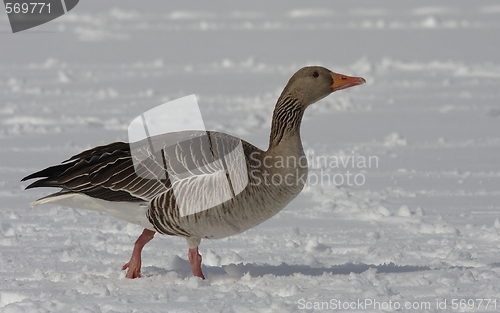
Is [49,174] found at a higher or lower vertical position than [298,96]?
lower

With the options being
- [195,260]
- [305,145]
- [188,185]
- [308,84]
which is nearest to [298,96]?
[308,84]

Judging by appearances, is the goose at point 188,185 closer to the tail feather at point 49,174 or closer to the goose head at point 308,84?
A: the tail feather at point 49,174

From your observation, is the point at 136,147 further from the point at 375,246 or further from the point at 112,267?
the point at 375,246

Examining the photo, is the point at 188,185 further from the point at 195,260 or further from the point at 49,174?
the point at 49,174

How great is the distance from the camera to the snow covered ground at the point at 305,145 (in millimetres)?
4973

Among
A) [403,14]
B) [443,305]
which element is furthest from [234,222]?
[403,14]

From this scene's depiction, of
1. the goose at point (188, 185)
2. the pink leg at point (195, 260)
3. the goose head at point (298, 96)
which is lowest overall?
the pink leg at point (195, 260)

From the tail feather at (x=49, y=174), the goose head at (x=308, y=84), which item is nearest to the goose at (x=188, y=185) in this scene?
the tail feather at (x=49, y=174)

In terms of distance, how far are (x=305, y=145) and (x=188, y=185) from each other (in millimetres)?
5617

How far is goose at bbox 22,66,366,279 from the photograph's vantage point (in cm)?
498

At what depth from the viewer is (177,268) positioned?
5684 millimetres

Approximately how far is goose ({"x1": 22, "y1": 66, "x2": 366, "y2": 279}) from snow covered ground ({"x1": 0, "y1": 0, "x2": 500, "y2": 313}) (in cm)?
40

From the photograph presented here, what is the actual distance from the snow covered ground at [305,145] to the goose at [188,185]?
1.31 feet

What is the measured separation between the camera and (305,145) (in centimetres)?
1046
